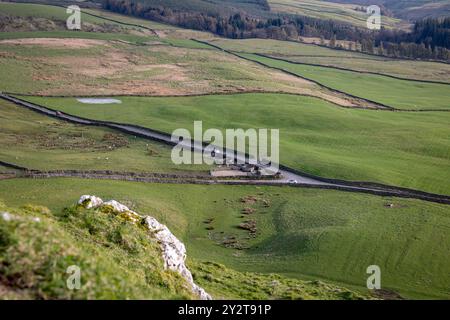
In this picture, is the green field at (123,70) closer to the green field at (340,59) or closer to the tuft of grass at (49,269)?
the green field at (340,59)

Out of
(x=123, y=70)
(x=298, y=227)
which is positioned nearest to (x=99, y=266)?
(x=298, y=227)

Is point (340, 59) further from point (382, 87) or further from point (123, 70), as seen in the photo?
point (123, 70)

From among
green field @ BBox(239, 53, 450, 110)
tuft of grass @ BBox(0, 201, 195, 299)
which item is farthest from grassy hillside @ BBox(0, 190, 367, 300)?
green field @ BBox(239, 53, 450, 110)

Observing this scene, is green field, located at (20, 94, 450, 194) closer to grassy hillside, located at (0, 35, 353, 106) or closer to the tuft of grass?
grassy hillside, located at (0, 35, 353, 106)

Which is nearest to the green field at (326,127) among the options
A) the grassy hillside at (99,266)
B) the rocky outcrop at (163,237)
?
the grassy hillside at (99,266)
